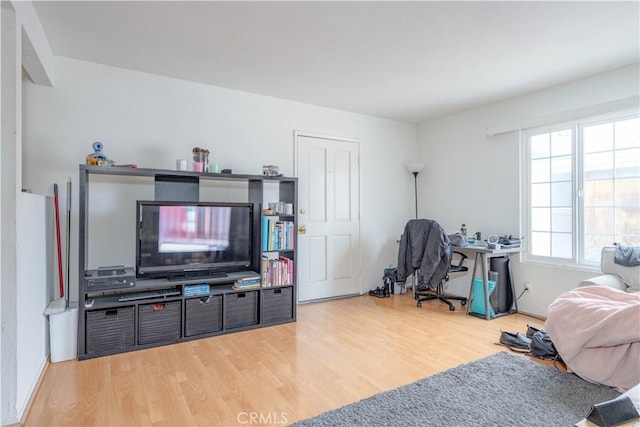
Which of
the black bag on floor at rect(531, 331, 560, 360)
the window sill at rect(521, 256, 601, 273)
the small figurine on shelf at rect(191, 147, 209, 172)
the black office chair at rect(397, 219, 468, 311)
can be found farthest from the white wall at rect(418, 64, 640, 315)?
the small figurine on shelf at rect(191, 147, 209, 172)

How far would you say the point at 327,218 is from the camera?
4340mm

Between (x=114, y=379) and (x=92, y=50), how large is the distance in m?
2.52

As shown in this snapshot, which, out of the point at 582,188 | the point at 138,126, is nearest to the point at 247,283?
the point at 138,126

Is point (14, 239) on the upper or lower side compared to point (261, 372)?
upper

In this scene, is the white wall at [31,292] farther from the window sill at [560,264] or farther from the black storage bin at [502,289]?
the window sill at [560,264]

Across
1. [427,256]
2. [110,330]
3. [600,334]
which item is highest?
[427,256]

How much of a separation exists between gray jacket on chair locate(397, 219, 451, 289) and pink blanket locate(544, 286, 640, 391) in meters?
1.37

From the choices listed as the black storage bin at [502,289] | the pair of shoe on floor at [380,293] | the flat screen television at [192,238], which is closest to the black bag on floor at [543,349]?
the black storage bin at [502,289]

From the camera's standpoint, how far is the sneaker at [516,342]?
108 inches

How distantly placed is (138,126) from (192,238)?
1166 mm

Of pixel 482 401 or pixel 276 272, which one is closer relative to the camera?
pixel 482 401

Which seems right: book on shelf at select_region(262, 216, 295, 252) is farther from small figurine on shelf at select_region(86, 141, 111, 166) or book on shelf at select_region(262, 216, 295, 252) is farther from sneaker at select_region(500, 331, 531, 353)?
sneaker at select_region(500, 331, 531, 353)

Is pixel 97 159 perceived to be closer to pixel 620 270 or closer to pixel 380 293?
pixel 380 293

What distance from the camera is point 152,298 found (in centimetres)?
284
